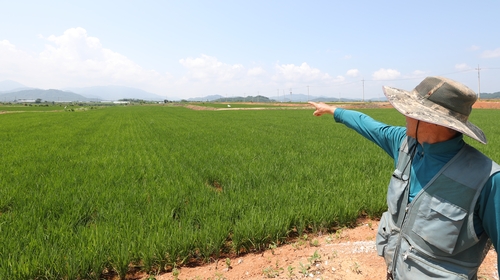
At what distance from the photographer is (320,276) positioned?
278 cm

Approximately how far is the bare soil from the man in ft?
4.49

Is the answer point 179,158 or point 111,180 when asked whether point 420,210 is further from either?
point 179,158

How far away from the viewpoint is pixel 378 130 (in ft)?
6.49

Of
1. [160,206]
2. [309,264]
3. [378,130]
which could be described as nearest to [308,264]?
[309,264]

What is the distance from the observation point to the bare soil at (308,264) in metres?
2.84

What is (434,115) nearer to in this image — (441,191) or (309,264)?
(441,191)

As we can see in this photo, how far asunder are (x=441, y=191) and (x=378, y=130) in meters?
0.71

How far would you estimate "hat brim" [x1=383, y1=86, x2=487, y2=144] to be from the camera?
4.25ft

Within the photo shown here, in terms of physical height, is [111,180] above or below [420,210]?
below

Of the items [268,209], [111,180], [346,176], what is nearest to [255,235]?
[268,209]

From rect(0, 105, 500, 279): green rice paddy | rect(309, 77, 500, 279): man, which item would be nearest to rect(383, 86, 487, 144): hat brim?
rect(309, 77, 500, 279): man

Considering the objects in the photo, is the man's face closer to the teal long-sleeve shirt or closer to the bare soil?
the teal long-sleeve shirt

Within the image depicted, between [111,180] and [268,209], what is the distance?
3.29 metres

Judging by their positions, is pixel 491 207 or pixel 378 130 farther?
pixel 378 130
